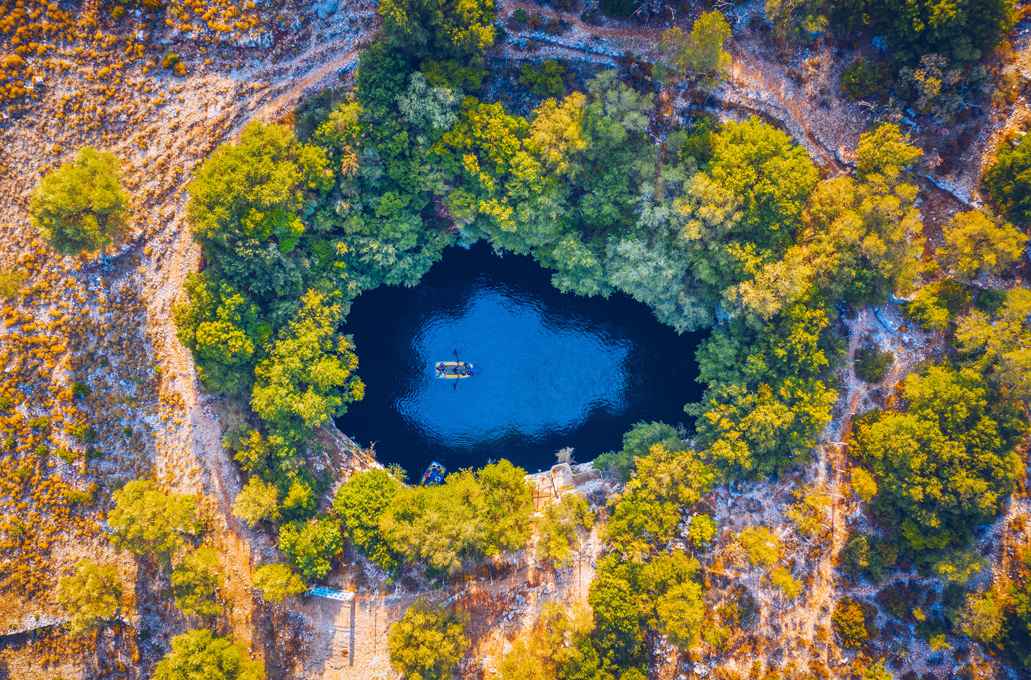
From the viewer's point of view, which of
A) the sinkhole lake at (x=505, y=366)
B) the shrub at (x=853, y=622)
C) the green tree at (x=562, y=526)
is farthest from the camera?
the sinkhole lake at (x=505, y=366)

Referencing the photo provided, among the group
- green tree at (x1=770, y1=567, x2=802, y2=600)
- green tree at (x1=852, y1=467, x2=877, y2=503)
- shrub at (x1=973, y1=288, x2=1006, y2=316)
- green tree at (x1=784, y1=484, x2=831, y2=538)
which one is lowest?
green tree at (x1=770, y1=567, x2=802, y2=600)

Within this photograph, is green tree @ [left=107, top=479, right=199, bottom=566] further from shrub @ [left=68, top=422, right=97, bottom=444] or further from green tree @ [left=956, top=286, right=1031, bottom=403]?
green tree @ [left=956, top=286, right=1031, bottom=403]

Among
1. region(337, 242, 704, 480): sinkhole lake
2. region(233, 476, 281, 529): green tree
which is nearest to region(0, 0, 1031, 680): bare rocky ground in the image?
region(233, 476, 281, 529): green tree

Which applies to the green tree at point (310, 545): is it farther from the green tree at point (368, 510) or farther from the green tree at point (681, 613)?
the green tree at point (681, 613)

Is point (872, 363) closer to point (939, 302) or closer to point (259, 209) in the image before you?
point (939, 302)

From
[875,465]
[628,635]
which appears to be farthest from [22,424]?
[875,465]

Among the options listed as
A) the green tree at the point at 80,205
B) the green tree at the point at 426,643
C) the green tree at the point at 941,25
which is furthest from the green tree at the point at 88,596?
the green tree at the point at 941,25

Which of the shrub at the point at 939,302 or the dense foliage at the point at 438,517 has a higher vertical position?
the shrub at the point at 939,302
